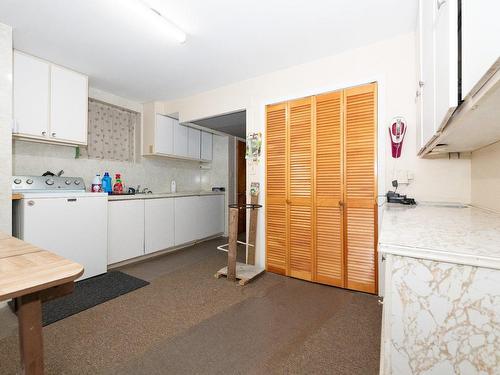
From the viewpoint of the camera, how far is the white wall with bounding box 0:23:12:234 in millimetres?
1945

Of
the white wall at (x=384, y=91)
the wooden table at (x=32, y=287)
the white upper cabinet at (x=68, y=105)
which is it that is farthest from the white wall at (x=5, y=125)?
the white wall at (x=384, y=91)

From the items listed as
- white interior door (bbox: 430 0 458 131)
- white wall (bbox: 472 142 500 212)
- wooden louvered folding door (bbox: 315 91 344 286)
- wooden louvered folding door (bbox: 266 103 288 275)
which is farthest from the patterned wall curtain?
white wall (bbox: 472 142 500 212)

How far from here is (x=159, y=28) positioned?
6.20ft

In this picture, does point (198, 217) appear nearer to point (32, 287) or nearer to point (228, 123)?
point (228, 123)

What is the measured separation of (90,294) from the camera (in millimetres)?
2207

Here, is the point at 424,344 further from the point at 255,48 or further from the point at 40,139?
the point at 40,139

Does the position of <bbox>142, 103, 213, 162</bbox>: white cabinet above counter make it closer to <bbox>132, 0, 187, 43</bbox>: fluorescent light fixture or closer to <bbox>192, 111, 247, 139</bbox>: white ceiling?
<bbox>192, 111, 247, 139</bbox>: white ceiling

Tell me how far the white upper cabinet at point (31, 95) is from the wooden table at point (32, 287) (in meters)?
2.23

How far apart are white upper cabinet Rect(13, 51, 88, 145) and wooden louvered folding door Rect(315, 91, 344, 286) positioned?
2730mm

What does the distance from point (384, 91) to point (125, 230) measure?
3300 mm

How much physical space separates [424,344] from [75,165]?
371 centimetres

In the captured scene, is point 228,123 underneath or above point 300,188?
above

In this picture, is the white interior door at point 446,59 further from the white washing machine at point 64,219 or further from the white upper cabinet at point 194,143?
the white upper cabinet at point 194,143

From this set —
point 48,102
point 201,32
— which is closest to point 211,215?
point 48,102
